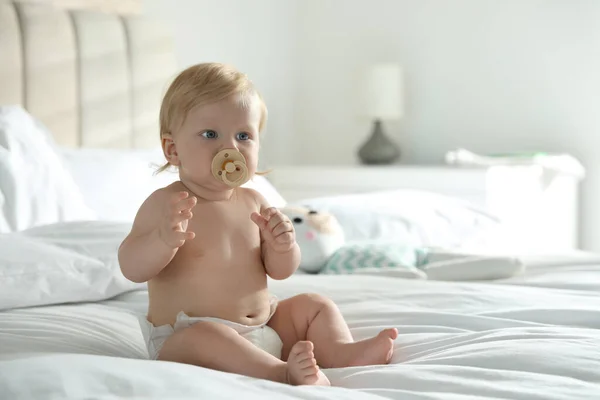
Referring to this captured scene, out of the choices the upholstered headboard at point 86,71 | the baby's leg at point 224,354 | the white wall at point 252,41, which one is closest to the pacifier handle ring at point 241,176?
the baby's leg at point 224,354

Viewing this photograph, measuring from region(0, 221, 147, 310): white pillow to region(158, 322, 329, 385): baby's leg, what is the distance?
0.37m

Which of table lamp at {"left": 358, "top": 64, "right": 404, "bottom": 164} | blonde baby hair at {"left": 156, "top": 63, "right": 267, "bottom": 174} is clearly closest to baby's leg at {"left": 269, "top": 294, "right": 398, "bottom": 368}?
blonde baby hair at {"left": 156, "top": 63, "right": 267, "bottom": 174}

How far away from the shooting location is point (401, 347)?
114 centimetres

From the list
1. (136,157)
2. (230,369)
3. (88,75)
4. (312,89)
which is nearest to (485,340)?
(230,369)

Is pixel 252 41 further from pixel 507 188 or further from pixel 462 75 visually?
pixel 507 188

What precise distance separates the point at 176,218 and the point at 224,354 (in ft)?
0.62

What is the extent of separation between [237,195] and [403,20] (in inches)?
107

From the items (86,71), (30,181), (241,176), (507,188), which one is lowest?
(507,188)

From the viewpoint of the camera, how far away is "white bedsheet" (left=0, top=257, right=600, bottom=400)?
2.79 feet

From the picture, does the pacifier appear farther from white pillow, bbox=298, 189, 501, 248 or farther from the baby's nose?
white pillow, bbox=298, 189, 501, 248

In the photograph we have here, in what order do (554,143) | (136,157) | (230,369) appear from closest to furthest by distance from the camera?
(230,369), (136,157), (554,143)

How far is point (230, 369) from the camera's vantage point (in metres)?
1.00

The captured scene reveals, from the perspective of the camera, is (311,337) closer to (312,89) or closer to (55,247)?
(55,247)

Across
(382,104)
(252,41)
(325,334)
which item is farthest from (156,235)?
(252,41)
